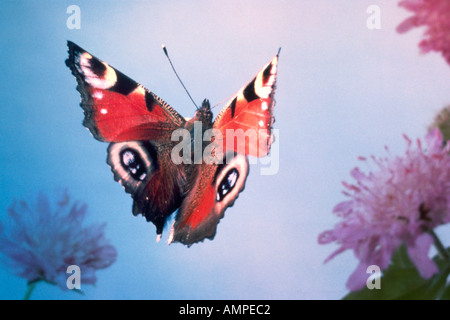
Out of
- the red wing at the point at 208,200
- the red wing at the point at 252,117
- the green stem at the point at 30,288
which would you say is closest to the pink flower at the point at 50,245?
the green stem at the point at 30,288

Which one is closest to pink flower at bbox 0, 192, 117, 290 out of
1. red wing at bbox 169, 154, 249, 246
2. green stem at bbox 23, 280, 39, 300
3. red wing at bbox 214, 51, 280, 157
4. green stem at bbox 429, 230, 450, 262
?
green stem at bbox 23, 280, 39, 300

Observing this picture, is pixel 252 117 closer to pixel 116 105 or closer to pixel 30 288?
pixel 116 105

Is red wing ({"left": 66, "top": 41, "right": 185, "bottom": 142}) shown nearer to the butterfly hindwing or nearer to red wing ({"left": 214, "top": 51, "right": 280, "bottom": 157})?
the butterfly hindwing

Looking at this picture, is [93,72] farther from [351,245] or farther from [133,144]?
[351,245]

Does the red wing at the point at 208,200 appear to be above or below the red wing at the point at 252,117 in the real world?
below

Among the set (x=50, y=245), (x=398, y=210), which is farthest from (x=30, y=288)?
(x=398, y=210)

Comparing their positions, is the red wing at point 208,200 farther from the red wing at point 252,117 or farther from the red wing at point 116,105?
the red wing at point 116,105
